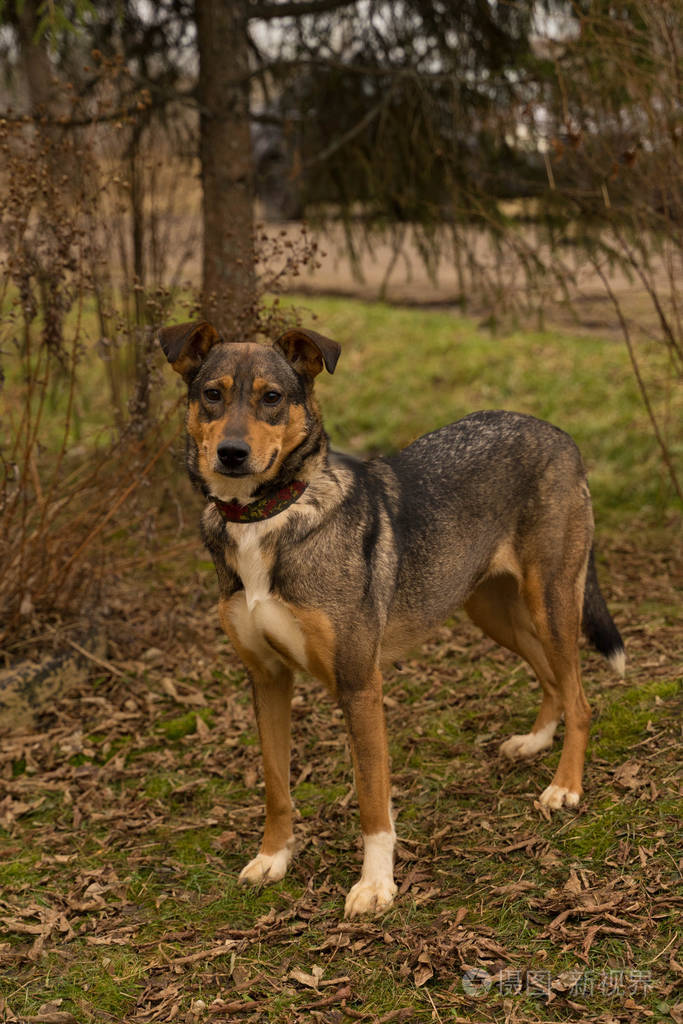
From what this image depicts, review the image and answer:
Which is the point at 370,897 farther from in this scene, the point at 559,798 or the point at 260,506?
the point at 260,506

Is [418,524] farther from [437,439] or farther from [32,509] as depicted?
[32,509]

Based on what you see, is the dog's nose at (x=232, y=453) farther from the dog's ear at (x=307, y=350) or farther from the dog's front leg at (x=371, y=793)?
the dog's front leg at (x=371, y=793)

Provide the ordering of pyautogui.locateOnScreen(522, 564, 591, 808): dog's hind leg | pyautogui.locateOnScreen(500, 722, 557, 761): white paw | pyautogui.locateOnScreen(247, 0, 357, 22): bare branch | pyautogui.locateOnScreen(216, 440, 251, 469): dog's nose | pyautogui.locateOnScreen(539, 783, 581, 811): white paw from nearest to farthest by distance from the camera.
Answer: pyautogui.locateOnScreen(216, 440, 251, 469): dog's nose, pyautogui.locateOnScreen(539, 783, 581, 811): white paw, pyautogui.locateOnScreen(522, 564, 591, 808): dog's hind leg, pyautogui.locateOnScreen(500, 722, 557, 761): white paw, pyautogui.locateOnScreen(247, 0, 357, 22): bare branch

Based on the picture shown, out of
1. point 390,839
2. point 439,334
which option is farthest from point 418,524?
point 439,334

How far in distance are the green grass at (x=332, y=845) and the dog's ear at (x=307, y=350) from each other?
217cm

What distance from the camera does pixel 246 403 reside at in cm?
370

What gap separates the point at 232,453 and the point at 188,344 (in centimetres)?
63

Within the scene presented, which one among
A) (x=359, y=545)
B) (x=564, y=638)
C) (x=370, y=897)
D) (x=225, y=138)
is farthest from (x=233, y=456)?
(x=225, y=138)

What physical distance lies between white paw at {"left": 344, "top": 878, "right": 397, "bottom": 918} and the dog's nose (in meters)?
1.83

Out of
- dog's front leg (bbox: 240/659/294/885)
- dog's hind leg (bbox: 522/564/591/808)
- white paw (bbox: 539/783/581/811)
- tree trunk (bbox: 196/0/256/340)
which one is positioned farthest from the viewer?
tree trunk (bbox: 196/0/256/340)

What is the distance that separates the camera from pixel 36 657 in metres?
5.84

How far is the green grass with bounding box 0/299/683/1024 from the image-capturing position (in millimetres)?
3568

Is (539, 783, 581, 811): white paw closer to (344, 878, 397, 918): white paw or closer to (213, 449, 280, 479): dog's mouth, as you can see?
(344, 878, 397, 918): white paw

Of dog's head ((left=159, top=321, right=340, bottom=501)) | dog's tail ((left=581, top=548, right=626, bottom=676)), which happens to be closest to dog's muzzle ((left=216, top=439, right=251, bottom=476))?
dog's head ((left=159, top=321, right=340, bottom=501))
